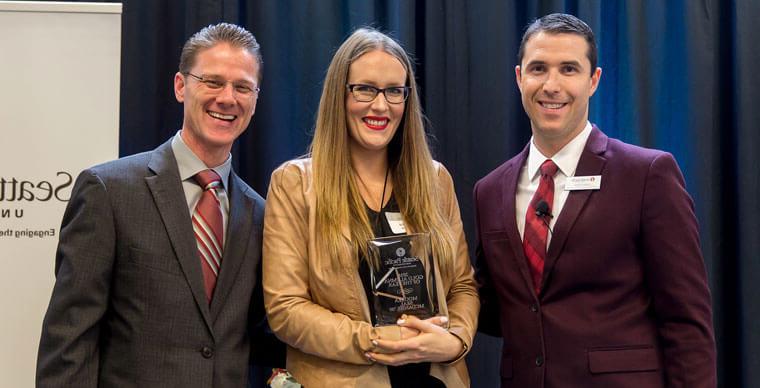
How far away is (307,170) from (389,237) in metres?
0.39

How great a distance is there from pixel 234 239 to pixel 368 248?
444 millimetres

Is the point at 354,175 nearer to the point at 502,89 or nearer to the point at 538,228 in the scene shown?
the point at 538,228

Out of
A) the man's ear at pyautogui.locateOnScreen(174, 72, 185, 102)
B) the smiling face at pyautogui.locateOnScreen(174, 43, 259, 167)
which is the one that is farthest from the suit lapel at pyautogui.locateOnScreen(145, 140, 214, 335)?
the man's ear at pyautogui.locateOnScreen(174, 72, 185, 102)

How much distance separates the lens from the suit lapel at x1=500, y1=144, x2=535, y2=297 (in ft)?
7.89

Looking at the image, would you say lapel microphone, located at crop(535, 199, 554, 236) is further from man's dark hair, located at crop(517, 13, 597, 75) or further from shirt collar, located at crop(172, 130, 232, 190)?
shirt collar, located at crop(172, 130, 232, 190)

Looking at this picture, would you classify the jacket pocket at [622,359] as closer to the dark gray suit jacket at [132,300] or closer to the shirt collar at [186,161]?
the dark gray suit jacket at [132,300]

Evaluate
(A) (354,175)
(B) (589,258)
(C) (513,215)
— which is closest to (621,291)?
(B) (589,258)

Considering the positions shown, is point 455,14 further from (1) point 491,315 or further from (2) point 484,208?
(1) point 491,315

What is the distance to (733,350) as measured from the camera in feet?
11.7

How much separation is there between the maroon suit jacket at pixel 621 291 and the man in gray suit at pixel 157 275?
36.3 inches

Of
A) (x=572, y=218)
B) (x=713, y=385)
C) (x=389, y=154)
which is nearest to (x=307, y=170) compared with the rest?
(x=389, y=154)

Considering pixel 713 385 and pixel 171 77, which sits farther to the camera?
pixel 171 77

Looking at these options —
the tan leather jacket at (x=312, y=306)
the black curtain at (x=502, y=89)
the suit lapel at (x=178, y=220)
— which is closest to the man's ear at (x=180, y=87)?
the suit lapel at (x=178, y=220)

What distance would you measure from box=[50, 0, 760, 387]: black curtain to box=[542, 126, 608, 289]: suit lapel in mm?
1046
